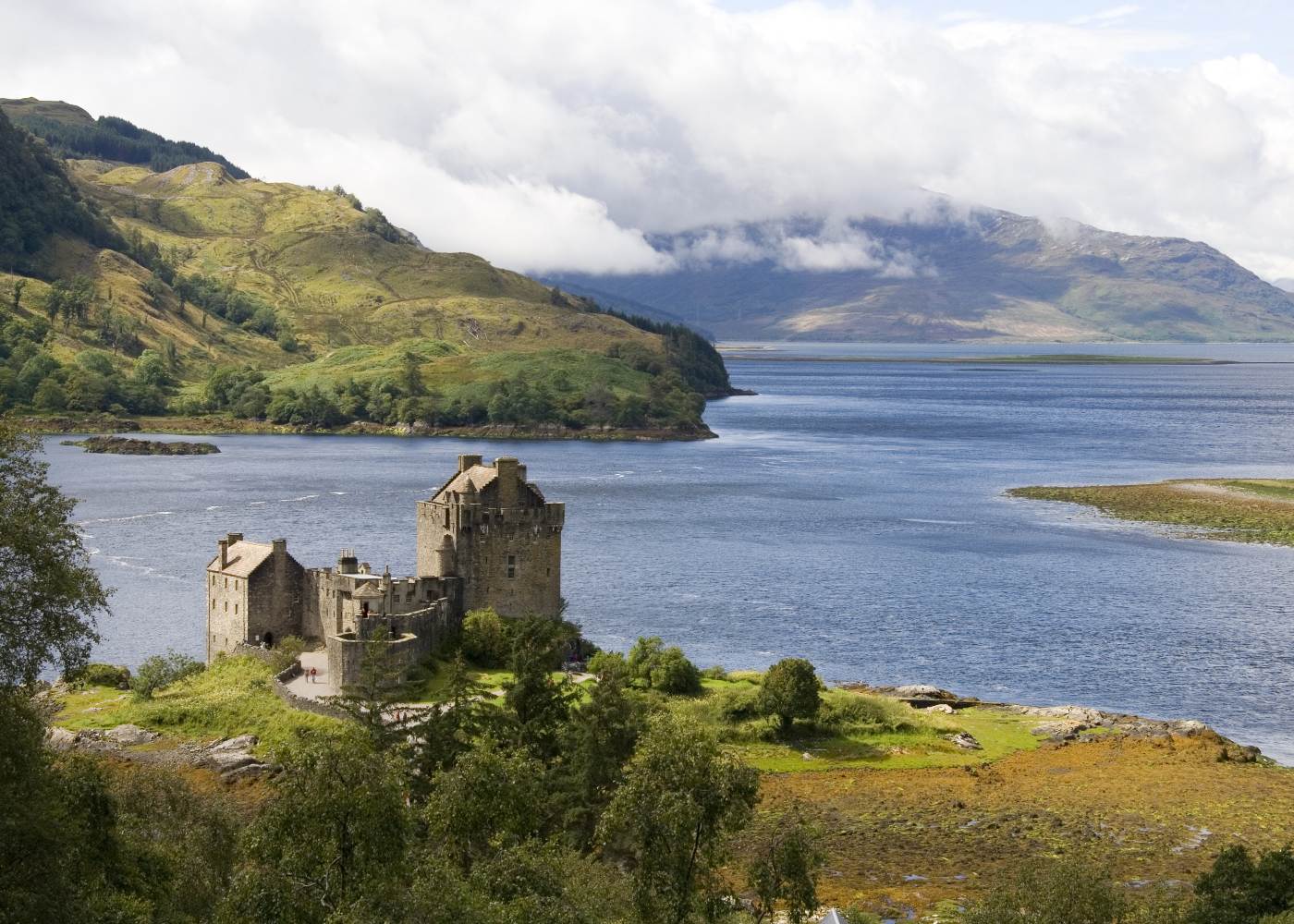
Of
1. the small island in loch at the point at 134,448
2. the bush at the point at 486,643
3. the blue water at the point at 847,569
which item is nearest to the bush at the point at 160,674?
the bush at the point at 486,643

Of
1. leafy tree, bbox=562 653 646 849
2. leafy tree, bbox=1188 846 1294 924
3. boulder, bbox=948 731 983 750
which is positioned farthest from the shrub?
leafy tree, bbox=1188 846 1294 924

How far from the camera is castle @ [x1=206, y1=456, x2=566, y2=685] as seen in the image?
66188 millimetres

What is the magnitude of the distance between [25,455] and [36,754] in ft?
22.4

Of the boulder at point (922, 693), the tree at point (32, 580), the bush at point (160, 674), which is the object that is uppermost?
the tree at point (32, 580)

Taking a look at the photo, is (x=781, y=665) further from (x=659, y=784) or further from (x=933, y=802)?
(x=659, y=784)

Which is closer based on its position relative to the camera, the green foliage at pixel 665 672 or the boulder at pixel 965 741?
the boulder at pixel 965 741

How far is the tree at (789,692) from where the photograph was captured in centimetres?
6216

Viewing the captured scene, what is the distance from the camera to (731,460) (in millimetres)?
195625

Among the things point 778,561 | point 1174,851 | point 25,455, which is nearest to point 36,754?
point 25,455

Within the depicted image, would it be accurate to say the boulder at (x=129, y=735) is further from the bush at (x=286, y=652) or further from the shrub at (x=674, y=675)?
the shrub at (x=674, y=675)

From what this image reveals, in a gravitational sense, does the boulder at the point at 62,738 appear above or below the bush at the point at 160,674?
below

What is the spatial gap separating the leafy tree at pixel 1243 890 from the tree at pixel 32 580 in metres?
28.0

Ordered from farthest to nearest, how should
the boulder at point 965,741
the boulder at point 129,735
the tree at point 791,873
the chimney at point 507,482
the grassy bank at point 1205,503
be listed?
the grassy bank at point 1205,503 < the chimney at point 507,482 < the boulder at point 965,741 < the boulder at point 129,735 < the tree at point 791,873

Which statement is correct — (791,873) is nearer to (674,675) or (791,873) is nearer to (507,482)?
(674,675)
